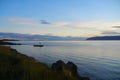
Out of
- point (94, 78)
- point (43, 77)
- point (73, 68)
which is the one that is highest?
point (43, 77)

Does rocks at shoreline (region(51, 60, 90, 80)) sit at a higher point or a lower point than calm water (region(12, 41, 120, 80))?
higher

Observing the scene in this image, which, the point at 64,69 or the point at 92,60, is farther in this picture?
the point at 92,60

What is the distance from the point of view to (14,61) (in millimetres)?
15961

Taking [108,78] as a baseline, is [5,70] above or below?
above

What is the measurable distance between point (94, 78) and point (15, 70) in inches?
568

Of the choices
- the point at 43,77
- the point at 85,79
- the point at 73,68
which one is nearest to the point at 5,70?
the point at 43,77

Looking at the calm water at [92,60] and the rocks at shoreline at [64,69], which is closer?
the rocks at shoreline at [64,69]

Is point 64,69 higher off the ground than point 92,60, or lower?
higher

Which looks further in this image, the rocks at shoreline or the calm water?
the calm water

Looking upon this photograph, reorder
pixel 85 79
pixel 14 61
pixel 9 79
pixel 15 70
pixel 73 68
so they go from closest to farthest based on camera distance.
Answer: pixel 9 79 → pixel 15 70 → pixel 14 61 → pixel 85 79 → pixel 73 68

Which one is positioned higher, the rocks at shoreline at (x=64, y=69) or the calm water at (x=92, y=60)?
the rocks at shoreline at (x=64, y=69)

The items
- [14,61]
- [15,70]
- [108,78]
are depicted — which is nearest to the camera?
[15,70]

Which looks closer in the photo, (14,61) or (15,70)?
(15,70)

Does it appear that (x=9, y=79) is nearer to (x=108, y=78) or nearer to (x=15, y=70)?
(x=15, y=70)
